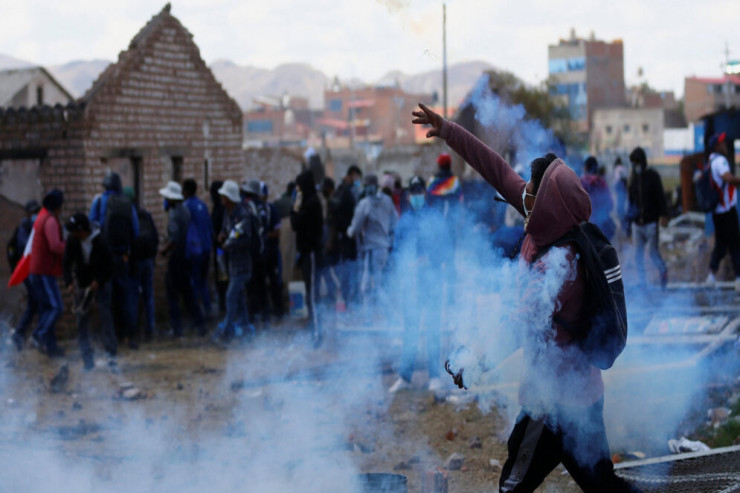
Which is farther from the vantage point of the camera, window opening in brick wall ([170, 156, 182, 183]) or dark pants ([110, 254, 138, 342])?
window opening in brick wall ([170, 156, 182, 183])

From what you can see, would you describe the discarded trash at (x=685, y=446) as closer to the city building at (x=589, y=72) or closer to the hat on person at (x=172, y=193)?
the hat on person at (x=172, y=193)

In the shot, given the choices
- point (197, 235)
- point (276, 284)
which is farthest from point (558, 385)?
point (276, 284)

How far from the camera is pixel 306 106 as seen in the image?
330 ft

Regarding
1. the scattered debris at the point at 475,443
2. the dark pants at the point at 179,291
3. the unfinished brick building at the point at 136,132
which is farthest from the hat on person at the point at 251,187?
the scattered debris at the point at 475,443

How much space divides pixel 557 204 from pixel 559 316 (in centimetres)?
49

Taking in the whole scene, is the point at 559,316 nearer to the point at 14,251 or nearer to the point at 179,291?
the point at 179,291

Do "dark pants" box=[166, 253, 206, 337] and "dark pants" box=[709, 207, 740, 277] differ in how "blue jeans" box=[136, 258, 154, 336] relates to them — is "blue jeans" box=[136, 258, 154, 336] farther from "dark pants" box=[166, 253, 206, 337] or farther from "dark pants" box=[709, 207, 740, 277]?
"dark pants" box=[709, 207, 740, 277]

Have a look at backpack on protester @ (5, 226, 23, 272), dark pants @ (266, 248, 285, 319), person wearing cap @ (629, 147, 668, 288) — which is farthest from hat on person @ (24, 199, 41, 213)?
person wearing cap @ (629, 147, 668, 288)

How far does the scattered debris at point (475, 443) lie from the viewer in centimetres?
617

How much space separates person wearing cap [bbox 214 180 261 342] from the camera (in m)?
9.66

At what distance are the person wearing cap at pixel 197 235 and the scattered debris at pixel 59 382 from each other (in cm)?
265

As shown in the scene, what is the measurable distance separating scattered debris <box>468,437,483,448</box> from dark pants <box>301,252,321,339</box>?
3817 millimetres

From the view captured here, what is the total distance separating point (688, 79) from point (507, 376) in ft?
226

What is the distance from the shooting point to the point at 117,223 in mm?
9594
